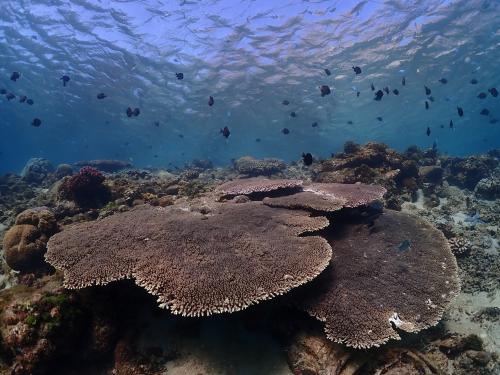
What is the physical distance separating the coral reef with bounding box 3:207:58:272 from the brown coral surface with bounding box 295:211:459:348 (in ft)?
17.4

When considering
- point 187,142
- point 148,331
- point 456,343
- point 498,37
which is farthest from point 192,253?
point 187,142

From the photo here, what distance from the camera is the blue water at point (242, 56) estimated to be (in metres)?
22.4

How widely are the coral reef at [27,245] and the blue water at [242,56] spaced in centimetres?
2079

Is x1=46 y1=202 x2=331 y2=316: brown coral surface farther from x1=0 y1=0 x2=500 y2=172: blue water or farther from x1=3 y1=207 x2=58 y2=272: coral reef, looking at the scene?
x1=0 y1=0 x2=500 y2=172: blue water

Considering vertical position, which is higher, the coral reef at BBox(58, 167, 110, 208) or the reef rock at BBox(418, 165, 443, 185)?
the coral reef at BBox(58, 167, 110, 208)

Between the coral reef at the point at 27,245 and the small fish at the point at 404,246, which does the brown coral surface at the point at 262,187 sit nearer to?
the small fish at the point at 404,246

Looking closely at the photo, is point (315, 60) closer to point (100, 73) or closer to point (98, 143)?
point (100, 73)

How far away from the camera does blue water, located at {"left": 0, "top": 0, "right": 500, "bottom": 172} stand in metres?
22.4


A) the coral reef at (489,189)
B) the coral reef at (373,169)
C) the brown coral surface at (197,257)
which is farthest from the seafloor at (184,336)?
the coral reef at (489,189)

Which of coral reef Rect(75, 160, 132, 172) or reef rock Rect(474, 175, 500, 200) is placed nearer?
reef rock Rect(474, 175, 500, 200)

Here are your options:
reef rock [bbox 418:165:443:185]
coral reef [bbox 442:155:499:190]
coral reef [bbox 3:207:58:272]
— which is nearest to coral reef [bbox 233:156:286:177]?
reef rock [bbox 418:165:443:185]

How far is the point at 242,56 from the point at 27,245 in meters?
26.4

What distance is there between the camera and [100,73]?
3325 cm

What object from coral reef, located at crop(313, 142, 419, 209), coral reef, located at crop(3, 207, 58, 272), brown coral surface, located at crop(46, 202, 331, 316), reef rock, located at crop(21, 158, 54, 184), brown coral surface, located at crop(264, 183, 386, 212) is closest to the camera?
brown coral surface, located at crop(46, 202, 331, 316)
